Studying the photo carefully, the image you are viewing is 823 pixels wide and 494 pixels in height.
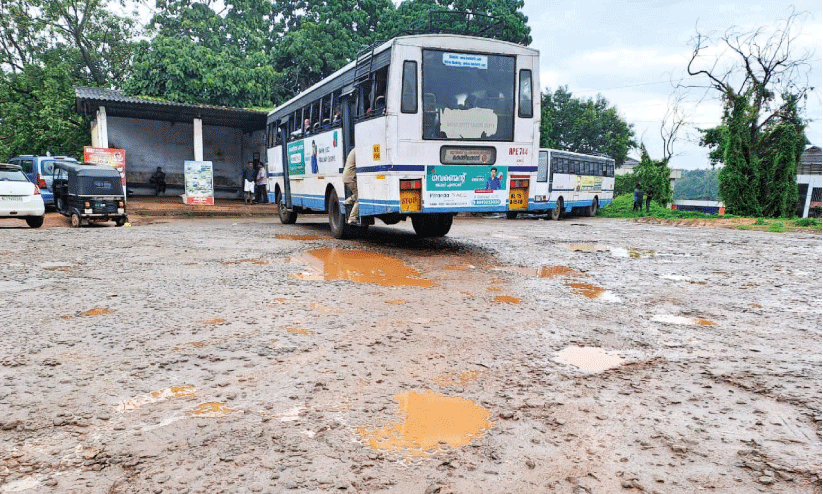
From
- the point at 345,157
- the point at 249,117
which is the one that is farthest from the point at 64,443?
the point at 249,117

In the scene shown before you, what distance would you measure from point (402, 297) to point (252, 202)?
59.6 ft

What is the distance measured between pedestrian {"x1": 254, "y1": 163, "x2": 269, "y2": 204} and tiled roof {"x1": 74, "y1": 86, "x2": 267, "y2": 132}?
6.71 ft

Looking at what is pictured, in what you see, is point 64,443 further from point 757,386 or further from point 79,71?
point 79,71

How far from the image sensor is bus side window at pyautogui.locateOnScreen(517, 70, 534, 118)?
880 cm

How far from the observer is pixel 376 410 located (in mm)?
2742

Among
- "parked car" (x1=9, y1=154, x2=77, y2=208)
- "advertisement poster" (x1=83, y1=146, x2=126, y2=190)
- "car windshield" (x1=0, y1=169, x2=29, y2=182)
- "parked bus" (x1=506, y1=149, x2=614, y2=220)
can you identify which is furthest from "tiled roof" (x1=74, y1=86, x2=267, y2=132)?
"parked bus" (x1=506, y1=149, x2=614, y2=220)

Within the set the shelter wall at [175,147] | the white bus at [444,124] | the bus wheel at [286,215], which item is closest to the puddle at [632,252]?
the white bus at [444,124]

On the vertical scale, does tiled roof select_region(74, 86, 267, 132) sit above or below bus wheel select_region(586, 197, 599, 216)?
above

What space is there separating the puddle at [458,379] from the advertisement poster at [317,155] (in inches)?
301

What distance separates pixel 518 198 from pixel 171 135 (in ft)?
64.9

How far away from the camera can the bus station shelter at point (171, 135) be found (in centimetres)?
1939

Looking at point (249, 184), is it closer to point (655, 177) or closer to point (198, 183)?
point (198, 183)

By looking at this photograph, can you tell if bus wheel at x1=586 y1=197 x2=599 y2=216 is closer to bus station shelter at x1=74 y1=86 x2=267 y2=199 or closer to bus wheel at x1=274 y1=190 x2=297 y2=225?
bus station shelter at x1=74 y1=86 x2=267 y2=199

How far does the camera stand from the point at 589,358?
11.9ft
